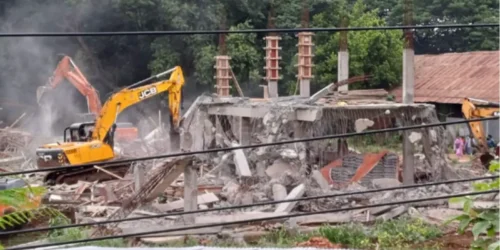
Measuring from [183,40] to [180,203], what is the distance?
18547mm

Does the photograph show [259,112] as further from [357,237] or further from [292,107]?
[357,237]

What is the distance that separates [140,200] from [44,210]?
381 inches

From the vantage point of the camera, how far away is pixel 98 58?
3588cm

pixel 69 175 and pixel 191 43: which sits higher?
pixel 191 43

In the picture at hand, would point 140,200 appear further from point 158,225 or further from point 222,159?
point 222,159

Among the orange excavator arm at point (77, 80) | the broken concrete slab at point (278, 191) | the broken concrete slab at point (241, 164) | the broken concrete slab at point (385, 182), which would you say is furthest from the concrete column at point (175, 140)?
the broken concrete slab at point (385, 182)

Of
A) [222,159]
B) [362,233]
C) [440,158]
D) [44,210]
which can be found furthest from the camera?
[222,159]

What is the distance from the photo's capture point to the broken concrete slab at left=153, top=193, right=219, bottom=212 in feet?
49.2

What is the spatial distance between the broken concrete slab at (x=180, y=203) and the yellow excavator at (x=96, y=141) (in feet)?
9.64

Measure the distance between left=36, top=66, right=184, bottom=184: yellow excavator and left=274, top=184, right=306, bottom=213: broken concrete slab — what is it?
192 inches

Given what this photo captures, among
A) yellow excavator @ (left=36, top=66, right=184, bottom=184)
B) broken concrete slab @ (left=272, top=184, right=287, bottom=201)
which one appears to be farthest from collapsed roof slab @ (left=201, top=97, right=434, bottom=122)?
broken concrete slab @ (left=272, top=184, right=287, bottom=201)

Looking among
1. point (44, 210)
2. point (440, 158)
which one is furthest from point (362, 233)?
point (44, 210)

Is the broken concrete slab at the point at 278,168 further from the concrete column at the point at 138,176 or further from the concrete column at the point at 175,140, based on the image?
the concrete column at the point at 175,140

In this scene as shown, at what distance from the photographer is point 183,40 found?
3312 cm
